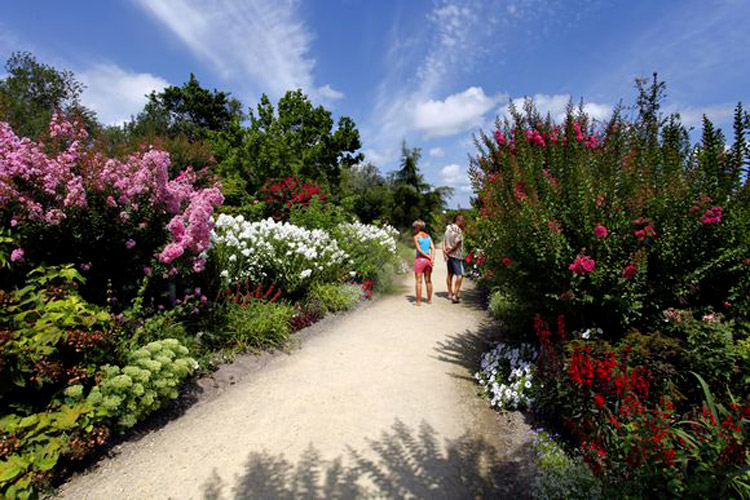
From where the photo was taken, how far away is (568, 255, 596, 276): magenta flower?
120 inches

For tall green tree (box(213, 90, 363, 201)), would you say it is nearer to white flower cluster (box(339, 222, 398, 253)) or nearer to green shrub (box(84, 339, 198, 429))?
white flower cluster (box(339, 222, 398, 253))

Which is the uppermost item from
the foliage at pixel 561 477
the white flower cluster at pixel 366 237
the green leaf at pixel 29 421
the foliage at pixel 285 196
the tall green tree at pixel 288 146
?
the tall green tree at pixel 288 146

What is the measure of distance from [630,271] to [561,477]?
5.32 ft

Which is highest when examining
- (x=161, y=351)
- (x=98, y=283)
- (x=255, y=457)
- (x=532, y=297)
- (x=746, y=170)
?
(x=746, y=170)

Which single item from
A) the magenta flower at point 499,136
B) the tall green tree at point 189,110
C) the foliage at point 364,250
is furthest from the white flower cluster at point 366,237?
the tall green tree at point 189,110

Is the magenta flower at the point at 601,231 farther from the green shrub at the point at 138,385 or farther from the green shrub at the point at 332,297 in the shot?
the green shrub at the point at 332,297

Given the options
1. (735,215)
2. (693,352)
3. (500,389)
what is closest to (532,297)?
(500,389)

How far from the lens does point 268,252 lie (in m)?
5.77

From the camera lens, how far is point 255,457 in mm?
2912

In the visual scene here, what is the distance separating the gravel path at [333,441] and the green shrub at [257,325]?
35 cm

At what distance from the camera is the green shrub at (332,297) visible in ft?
21.4

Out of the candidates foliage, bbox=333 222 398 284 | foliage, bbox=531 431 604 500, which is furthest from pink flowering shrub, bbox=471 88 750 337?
foliage, bbox=333 222 398 284

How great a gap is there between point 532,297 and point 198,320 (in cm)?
389

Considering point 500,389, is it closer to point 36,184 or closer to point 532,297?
point 532,297
